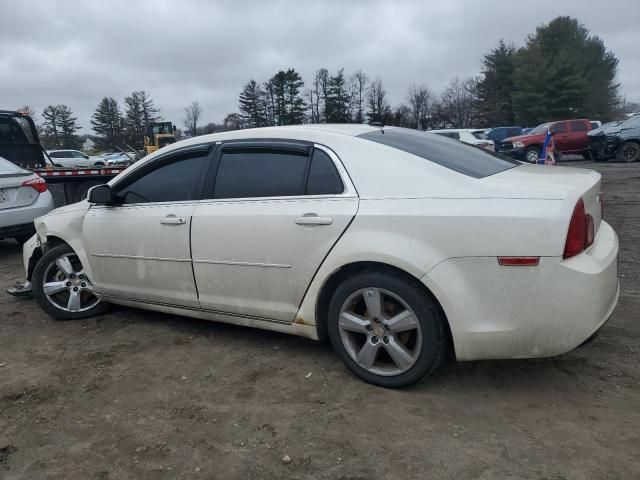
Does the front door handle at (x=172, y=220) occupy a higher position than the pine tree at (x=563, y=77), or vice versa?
the pine tree at (x=563, y=77)

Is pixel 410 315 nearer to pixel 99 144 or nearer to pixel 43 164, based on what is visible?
pixel 43 164

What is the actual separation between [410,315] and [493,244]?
1.95 ft

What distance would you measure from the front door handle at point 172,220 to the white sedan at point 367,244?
0.03ft

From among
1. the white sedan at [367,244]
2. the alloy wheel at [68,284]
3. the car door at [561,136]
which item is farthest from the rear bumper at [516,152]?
the alloy wheel at [68,284]

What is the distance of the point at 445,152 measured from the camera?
3.41 metres

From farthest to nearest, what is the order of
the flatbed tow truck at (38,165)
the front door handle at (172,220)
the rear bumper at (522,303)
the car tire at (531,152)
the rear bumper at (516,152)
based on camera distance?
1. the rear bumper at (516,152)
2. the car tire at (531,152)
3. the flatbed tow truck at (38,165)
4. the front door handle at (172,220)
5. the rear bumper at (522,303)

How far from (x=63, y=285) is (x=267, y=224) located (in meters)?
2.27

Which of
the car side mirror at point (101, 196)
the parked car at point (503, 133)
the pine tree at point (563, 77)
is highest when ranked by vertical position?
the pine tree at point (563, 77)

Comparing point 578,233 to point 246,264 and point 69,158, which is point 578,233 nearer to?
point 246,264

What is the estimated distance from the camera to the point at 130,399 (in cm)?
317

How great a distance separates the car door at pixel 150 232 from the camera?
3809 millimetres

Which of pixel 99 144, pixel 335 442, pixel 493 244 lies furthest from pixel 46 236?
pixel 99 144

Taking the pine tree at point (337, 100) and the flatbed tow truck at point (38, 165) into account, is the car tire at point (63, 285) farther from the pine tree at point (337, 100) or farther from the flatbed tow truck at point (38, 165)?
the pine tree at point (337, 100)

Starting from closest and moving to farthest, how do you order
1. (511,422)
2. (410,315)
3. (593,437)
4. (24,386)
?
(593,437) < (511,422) < (410,315) < (24,386)
